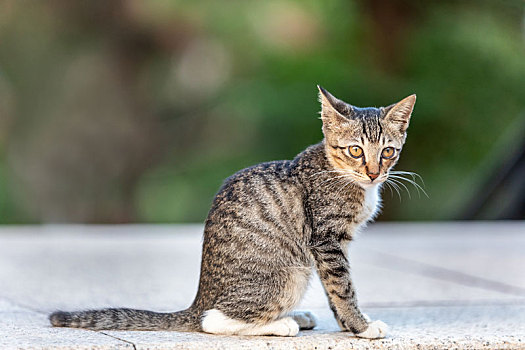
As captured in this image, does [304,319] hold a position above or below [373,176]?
below

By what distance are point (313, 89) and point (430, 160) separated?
2153 millimetres

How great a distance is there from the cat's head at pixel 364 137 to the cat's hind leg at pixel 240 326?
2.23 ft

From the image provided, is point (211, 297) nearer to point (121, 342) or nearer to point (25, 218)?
point (121, 342)

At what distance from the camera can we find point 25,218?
11680mm

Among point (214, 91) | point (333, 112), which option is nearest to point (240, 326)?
point (333, 112)

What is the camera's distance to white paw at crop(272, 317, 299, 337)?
3.12 m

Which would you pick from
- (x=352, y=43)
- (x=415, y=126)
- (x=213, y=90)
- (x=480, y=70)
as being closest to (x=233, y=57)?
(x=213, y=90)

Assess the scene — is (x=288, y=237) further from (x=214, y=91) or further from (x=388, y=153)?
(x=214, y=91)

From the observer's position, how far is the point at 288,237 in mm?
3203

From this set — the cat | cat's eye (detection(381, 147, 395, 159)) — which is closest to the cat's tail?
the cat

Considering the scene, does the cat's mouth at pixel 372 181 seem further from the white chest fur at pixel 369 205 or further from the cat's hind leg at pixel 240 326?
the cat's hind leg at pixel 240 326

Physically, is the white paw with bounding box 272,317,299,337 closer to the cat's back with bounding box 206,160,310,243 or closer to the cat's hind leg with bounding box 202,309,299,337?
the cat's hind leg with bounding box 202,309,299,337

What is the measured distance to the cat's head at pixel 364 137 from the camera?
Answer: 10.7ft

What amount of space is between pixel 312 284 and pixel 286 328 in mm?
2117
